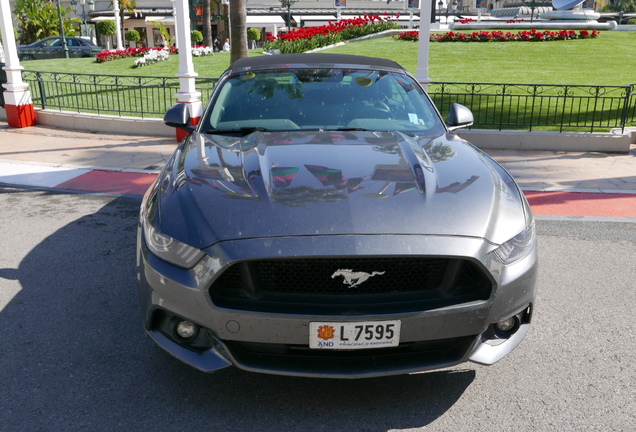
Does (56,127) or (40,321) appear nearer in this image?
(40,321)

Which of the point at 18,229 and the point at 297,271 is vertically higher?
the point at 297,271

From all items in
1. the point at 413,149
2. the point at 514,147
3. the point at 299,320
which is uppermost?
the point at 413,149

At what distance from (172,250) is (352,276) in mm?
831

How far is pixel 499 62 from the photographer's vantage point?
20.3 m

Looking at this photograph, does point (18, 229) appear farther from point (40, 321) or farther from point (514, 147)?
point (514, 147)

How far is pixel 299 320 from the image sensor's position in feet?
8.30

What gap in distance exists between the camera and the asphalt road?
2814 millimetres

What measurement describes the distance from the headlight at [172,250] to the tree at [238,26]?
11.6 m

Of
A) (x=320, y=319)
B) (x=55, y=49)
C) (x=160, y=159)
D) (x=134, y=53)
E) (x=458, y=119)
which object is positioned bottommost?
(x=160, y=159)

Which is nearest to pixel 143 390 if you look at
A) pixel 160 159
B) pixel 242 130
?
pixel 242 130

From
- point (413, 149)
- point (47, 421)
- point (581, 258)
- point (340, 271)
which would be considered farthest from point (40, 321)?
point (581, 258)

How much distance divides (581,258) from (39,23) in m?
45.4

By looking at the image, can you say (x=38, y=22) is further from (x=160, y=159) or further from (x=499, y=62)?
(x=160, y=159)

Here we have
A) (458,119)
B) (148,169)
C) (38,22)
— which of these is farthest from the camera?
(38,22)
